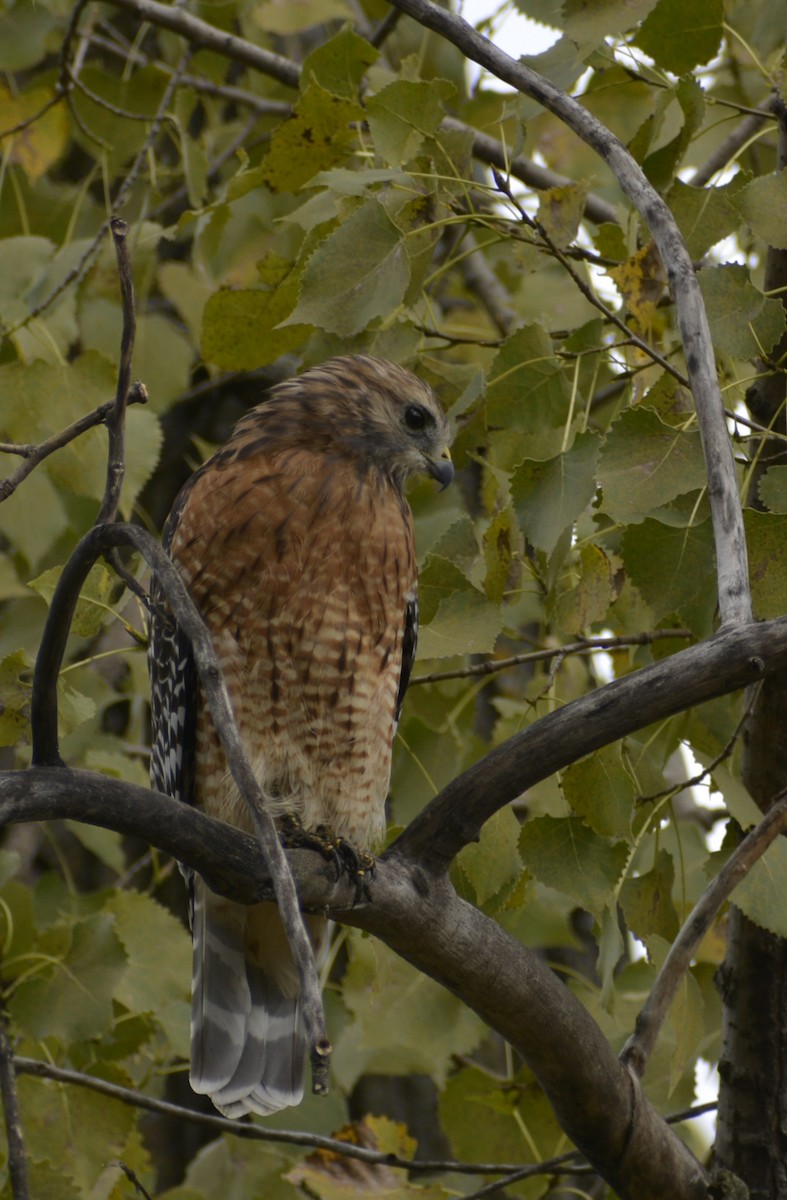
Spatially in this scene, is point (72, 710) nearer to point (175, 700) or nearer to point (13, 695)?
point (13, 695)

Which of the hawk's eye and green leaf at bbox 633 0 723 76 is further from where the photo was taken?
the hawk's eye

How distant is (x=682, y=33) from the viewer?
2742 mm

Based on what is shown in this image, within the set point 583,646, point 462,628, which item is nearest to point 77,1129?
point 462,628

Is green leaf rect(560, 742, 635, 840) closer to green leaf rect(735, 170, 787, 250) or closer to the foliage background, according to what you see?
the foliage background

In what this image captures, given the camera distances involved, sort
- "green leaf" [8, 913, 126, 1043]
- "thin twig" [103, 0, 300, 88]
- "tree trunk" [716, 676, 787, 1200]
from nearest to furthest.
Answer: "tree trunk" [716, 676, 787, 1200] → "green leaf" [8, 913, 126, 1043] → "thin twig" [103, 0, 300, 88]

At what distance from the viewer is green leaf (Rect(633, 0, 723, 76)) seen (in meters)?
2.71

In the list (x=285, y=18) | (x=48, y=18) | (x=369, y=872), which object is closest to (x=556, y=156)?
(x=285, y=18)

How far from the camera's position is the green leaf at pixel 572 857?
8.33 ft

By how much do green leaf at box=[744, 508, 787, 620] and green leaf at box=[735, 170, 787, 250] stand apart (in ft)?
1.70

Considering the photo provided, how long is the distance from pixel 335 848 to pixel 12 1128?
30.8 inches

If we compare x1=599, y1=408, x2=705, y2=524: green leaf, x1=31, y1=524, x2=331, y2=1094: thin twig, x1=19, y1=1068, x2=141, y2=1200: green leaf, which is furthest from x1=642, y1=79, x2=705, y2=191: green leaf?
x1=19, y1=1068, x2=141, y2=1200: green leaf

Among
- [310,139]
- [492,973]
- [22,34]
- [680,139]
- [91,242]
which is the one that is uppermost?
[22,34]

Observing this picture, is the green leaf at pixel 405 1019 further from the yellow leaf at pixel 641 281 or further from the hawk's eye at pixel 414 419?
the yellow leaf at pixel 641 281

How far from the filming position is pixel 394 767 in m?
3.47
